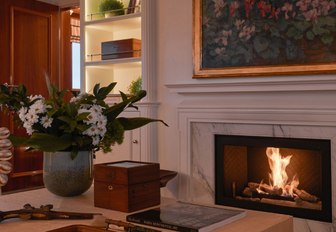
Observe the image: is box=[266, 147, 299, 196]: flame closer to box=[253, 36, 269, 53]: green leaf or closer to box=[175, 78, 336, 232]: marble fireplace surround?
box=[175, 78, 336, 232]: marble fireplace surround

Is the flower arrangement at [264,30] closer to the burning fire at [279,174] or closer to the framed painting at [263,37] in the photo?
the framed painting at [263,37]

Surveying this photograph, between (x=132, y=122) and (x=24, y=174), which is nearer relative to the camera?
(x=132, y=122)

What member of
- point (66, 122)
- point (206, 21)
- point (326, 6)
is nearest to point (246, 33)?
point (206, 21)

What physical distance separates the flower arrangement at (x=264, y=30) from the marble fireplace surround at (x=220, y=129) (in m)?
0.31

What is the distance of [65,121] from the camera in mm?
1565

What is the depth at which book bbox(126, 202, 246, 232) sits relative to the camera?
4.07 ft

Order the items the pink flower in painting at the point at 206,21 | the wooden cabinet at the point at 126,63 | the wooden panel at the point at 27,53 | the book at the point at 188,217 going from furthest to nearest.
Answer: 1. the wooden panel at the point at 27,53
2. the wooden cabinet at the point at 126,63
3. the pink flower in painting at the point at 206,21
4. the book at the point at 188,217

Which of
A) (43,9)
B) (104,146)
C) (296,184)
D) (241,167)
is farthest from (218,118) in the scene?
(43,9)

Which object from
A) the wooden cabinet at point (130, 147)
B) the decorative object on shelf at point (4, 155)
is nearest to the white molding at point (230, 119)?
the wooden cabinet at point (130, 147)

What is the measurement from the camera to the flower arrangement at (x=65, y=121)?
157cm

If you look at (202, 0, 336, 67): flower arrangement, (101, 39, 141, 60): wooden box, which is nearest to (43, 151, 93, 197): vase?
(202, 0, 336, 67): flower arrangement

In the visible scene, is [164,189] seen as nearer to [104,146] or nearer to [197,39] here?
[197,39]

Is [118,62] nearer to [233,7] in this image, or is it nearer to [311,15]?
[233,7]

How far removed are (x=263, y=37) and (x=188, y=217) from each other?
189cm
